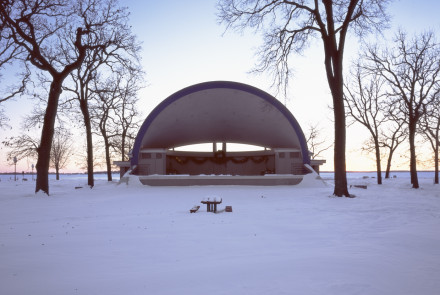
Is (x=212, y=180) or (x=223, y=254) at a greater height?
(x=212, y=180)

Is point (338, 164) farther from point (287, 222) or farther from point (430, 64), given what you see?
point (430, 64)

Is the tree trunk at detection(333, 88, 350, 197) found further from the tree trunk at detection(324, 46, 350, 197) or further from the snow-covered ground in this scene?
the snow-covered ground

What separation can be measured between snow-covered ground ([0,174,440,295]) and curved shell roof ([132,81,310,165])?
49.3 ft

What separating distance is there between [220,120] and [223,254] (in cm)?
2479

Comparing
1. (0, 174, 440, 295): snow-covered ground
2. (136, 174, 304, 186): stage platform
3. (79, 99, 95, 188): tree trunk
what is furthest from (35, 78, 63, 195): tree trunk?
(0, 174, 440, 295): snow-covered ground

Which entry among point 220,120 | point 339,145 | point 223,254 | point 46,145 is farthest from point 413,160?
point 46,145

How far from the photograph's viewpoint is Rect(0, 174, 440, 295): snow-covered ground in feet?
12.4

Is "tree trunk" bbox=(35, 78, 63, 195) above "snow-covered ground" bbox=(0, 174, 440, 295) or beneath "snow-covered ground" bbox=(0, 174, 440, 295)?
above

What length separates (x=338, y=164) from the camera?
14523 mm

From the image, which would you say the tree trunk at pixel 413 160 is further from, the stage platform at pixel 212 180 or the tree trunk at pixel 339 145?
the tree trunk at pixel 339 145

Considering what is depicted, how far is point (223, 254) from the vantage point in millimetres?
5066

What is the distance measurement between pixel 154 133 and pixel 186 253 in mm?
22562

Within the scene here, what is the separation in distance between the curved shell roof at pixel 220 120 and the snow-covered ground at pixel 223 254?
15023 millimetres

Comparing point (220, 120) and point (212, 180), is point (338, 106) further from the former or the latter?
point (220, 120)
